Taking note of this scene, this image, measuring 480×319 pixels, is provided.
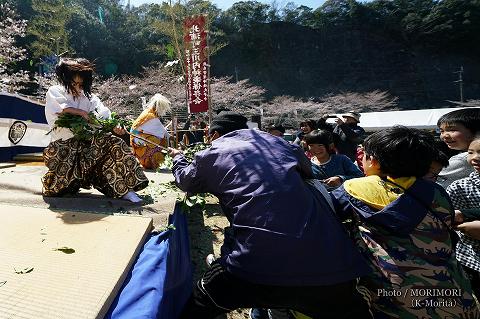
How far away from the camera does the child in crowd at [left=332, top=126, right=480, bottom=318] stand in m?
1.41

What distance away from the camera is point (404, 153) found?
1.58m

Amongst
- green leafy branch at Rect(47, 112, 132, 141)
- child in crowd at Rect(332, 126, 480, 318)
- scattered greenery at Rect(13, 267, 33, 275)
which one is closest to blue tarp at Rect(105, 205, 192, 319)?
scattered greenery at Rect(13, 267, 33, 275)

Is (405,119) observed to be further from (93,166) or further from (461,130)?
(93,166)

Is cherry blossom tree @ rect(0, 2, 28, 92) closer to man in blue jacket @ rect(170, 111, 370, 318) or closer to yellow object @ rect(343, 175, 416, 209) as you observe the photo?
man in blue jacket @ rect(170, 111, 370, 318)

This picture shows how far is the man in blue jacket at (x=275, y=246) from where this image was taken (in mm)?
1412

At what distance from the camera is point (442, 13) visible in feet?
118

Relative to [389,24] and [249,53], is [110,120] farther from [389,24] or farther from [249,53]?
[389,24]

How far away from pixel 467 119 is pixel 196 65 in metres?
11.1

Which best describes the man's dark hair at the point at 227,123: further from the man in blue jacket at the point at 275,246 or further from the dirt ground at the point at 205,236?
the dirt ground at the point at 205,236

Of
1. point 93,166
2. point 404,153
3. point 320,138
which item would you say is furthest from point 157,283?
point 320,138

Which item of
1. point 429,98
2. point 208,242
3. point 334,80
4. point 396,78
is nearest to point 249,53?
point 334,80

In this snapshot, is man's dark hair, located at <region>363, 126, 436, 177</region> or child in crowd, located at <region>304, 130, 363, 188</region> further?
child in crowd, located at <region>304, 130, 363, 188</region>

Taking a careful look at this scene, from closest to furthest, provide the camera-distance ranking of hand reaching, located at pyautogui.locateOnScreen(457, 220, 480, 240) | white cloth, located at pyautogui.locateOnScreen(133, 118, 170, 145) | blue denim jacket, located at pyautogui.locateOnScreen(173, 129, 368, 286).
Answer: blue denim jacket, located at pyautogui.locateOnScreen(173, 129, 368, 286) < hand reaching, located at pyautogui.locateOnScreen(457, 220, 480, 240) < white cloth, located at pyautogui.locateOnScreen(133, 118, 170, 145)

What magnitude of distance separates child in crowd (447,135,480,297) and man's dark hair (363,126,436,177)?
0.46 meters
